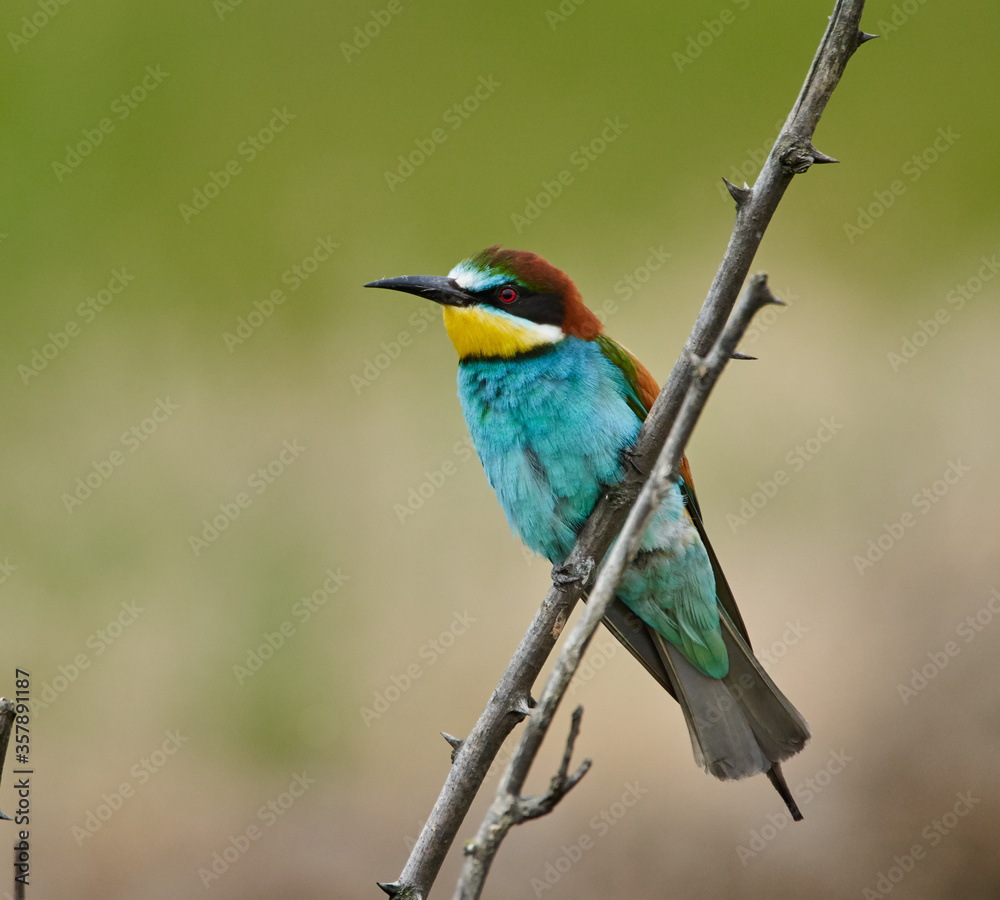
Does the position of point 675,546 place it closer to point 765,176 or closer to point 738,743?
point 738,743

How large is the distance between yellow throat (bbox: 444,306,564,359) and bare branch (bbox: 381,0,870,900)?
0.37 metres

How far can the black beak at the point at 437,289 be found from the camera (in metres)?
1.40

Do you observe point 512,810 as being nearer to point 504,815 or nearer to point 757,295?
point 504,815

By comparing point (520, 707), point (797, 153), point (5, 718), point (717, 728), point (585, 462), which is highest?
point (797, 153)

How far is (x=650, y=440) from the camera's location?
103cm

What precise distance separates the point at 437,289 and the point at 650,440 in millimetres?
521

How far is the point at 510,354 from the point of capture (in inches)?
57.4

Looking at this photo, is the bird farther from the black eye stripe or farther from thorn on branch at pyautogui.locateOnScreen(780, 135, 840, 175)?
thorn on branch at pyautogui.locateOnScreen(780, 135, 840, 175)

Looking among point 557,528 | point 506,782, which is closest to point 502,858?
point 557,528

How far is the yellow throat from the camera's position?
1.43 metres

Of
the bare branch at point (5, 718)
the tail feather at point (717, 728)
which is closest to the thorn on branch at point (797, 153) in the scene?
the bare branch at point (5, 718)

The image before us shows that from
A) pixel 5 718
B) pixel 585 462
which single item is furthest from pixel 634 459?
pixel 5 718

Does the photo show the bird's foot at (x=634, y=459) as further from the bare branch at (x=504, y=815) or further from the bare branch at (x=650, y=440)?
the bare branch at (x=504, y=815)

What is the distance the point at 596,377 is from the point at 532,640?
0.56 m
